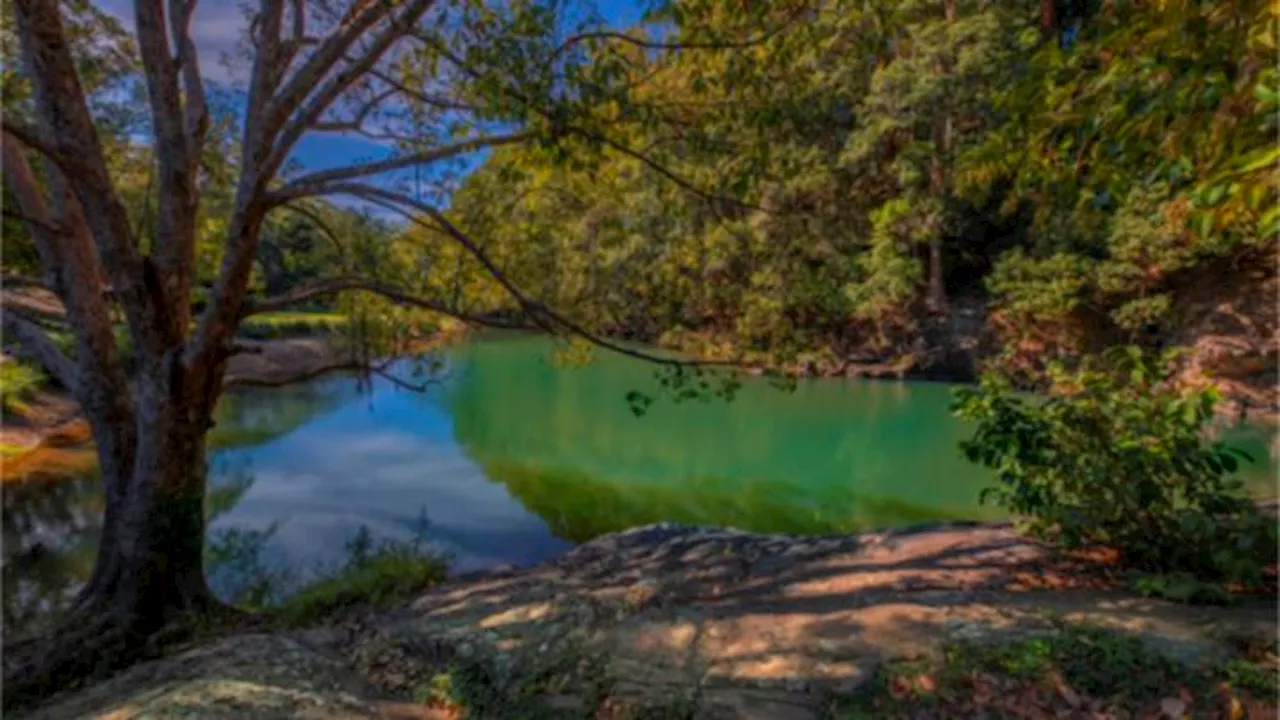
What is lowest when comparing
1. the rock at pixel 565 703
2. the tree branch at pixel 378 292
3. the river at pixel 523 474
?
the river at pixel 523 474

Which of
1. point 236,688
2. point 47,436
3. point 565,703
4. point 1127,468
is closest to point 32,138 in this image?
point 236,688

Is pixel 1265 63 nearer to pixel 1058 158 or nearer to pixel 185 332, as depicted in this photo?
pixel 1058 158

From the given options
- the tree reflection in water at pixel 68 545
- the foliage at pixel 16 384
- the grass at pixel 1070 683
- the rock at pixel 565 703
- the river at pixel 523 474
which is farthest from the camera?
the foliage at pixel 16 384

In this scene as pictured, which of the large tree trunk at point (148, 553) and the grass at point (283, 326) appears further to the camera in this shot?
the grass at point (283, 326)

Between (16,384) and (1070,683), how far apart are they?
539 inches

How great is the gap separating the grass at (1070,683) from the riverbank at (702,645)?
1 centimetres

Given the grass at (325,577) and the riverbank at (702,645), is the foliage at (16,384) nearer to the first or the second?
the grass at (325,577)

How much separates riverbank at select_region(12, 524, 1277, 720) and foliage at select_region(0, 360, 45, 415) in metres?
9.79

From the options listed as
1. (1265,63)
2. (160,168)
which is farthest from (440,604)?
(1265,63)

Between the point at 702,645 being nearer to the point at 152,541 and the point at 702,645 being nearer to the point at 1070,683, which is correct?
the point at 1070,683

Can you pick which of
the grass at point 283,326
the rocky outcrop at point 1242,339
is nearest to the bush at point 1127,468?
the rocky outcrop at point 1242,339

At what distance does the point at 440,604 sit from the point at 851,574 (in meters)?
2.43

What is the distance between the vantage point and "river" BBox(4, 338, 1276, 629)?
7.14 metres

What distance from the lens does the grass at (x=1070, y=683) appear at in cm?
212
